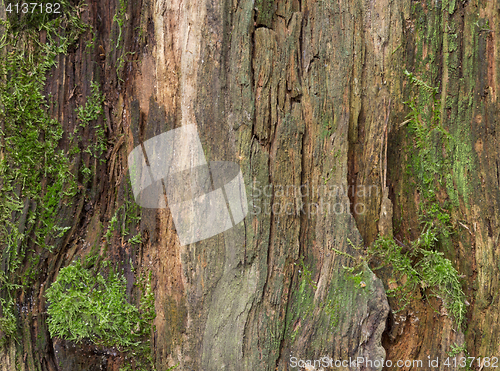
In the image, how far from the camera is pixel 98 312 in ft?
7.28

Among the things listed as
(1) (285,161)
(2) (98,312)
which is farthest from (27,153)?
(1) (285,161)

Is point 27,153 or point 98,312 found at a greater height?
point 27,153

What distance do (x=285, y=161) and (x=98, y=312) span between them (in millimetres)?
1524

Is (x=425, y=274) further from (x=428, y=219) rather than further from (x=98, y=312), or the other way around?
(x=98, y=312)

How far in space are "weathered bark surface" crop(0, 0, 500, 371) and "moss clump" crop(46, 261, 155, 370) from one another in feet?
0.35

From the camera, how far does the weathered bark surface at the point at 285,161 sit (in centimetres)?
217

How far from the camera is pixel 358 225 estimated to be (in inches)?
91.2

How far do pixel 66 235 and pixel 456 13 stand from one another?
3033 mm

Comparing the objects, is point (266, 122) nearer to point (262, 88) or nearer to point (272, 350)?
point (262, 88)

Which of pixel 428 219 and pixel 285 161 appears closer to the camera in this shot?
pixel 285 161

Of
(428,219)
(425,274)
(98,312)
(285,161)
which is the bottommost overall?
(98,312)

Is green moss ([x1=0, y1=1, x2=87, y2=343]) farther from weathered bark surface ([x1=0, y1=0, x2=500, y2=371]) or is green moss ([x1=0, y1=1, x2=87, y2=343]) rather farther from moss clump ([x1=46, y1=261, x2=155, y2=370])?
moss clump ([x1=46, y1=261, x2=155, y2=370])

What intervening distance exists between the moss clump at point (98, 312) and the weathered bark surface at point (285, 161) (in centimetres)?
11

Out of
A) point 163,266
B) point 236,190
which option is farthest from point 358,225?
point 163,266
